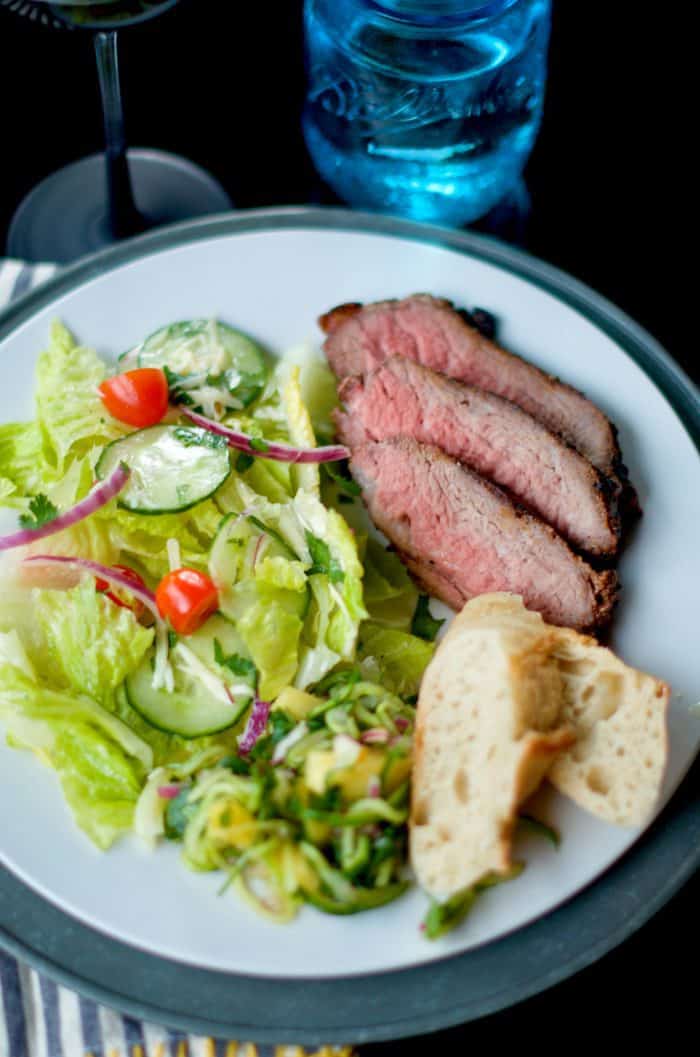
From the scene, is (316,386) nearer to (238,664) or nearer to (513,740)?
(238,664)

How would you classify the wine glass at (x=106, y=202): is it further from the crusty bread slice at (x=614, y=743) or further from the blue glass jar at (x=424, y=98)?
the crusty bread slice at (x=614, y=743)

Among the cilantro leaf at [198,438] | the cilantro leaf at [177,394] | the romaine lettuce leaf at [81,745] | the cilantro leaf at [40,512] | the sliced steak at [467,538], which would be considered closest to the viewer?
the romaine lettuce leaf at [81,745]

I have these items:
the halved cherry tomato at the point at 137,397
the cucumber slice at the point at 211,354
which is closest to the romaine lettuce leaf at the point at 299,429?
the cucumber slice at the point at 211,354

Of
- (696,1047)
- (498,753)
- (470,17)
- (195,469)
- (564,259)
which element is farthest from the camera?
(564,259)

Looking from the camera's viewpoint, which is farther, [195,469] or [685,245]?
[685,245]

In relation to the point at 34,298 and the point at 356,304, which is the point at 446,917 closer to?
the point at 356,304

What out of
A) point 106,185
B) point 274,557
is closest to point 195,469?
point 274,557

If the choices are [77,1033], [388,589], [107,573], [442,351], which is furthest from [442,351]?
[77,1033]
